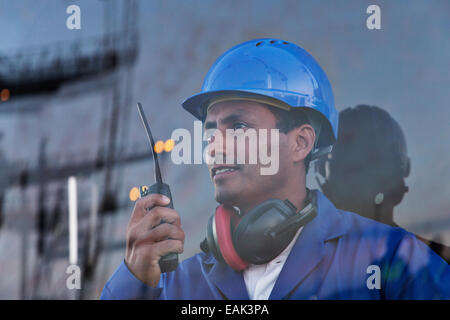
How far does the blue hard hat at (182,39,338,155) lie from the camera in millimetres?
2338

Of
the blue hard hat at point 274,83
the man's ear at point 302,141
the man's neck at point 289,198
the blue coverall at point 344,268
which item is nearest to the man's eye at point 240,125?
the blue hard hat at point 274,83

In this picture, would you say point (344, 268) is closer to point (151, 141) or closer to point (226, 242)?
point (226, 242)

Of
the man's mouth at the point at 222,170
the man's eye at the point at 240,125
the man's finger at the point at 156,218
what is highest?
the man's eye at the point at 240,125

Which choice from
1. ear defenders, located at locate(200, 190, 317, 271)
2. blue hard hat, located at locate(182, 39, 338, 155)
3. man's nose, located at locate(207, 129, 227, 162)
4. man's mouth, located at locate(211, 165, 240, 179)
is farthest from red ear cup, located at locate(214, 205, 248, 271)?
blue hard hat, located at locate(182, 39, 338, 155)

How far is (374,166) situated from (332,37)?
0.67m

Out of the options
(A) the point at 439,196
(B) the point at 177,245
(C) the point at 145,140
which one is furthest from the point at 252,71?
(A) the point at 439,196

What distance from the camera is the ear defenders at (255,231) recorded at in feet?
7.54

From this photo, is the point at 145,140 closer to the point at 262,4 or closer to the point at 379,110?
the point at 262,4

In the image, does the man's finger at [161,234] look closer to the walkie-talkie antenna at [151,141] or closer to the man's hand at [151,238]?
the man's hand at [151,238]

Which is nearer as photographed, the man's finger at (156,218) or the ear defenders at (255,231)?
the ear defenders at (255,231)

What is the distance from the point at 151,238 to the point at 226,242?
1.20ft

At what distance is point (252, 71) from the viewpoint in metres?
2.36

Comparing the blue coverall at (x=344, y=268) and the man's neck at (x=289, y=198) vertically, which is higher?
the man's neck at (x=289, y=198)
